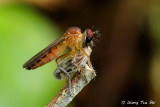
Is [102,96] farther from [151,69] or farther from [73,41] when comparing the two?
[73,41]

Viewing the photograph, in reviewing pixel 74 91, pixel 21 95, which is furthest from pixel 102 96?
pixel 74 91

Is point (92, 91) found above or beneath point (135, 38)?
beneath

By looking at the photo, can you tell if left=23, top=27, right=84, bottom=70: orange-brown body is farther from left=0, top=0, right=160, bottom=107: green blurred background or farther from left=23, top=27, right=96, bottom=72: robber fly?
left=0, top=0, right=160, bottom=107: green blurred background

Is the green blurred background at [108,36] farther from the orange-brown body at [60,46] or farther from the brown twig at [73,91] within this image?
the brown twig at [73,91]

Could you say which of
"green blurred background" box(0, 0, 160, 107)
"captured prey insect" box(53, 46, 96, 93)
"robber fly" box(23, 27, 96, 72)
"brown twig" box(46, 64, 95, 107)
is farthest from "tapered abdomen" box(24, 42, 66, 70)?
"brown twig" box(46, 64, 95, 107)

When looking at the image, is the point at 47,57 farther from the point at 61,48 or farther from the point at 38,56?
the point at 61,48

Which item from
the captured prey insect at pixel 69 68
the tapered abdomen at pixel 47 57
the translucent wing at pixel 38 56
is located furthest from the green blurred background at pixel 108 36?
the captured prey insect at pixel 69 68

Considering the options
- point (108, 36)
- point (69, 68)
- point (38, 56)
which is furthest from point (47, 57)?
point (108, 36)
